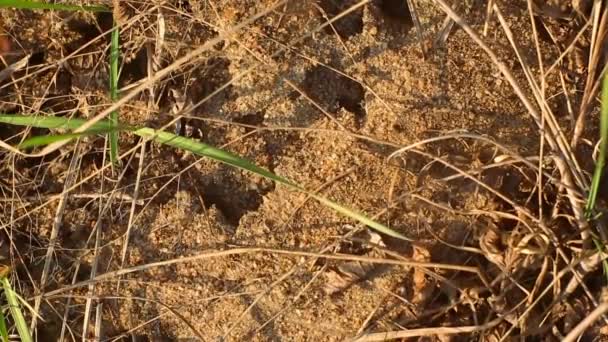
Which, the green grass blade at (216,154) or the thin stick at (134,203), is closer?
the green grass blade at (216,154)

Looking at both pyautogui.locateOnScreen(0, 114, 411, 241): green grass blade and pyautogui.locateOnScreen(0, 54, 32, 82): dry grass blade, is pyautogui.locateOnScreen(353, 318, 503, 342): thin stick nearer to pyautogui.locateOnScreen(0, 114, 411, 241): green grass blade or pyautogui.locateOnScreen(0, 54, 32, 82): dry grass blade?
pyautogui.locateOnScreen(0, 114, 411, 241): green grass blade

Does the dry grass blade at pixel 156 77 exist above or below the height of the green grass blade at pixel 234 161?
above

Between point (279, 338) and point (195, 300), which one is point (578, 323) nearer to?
point (279, 338)

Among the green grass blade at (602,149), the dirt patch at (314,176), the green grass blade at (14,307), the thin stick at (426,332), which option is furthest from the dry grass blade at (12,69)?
the green grass blade at (602,149)

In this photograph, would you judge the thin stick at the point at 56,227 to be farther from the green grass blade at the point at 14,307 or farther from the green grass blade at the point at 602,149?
the green grass blade at the point at 602,149

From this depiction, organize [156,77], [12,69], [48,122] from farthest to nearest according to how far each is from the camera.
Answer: [12,69], [48,122], [156,77]

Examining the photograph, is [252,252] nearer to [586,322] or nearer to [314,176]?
[314,176]

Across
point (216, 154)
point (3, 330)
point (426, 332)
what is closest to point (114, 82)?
point (216, 154)
